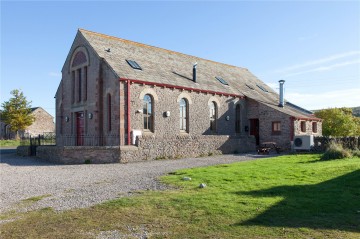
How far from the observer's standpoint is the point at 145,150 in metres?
18.0

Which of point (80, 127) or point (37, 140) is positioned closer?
point (37, 140)

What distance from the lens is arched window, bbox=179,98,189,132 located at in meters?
23.3

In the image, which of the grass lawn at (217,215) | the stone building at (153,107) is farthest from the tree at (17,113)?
the grass lawn at (217,215)

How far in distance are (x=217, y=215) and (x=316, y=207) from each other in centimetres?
230

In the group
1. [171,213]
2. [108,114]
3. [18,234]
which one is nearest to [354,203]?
[171,213]

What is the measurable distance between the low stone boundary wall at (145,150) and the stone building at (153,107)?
6 centimetres

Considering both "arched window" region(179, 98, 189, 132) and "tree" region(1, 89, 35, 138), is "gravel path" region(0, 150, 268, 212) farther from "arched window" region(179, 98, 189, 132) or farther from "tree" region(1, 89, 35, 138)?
"tree" region(1, 89, 35, 138)

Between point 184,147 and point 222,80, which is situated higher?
point 222,80

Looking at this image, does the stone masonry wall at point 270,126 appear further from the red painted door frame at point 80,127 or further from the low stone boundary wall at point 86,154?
the red painted door frame at point 80,127

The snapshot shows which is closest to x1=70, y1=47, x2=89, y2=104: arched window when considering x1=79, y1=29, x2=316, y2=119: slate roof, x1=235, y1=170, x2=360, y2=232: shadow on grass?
x1=79, y1=29, x2=316, y2=119: slate roof

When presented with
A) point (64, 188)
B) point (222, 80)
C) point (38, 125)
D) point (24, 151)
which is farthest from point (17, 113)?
point (64, 188)

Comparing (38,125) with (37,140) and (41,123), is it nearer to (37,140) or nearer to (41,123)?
(41,123)

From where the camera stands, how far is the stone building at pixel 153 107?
19438 mm

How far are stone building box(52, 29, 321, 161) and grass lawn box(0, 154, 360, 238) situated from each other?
9.81m
